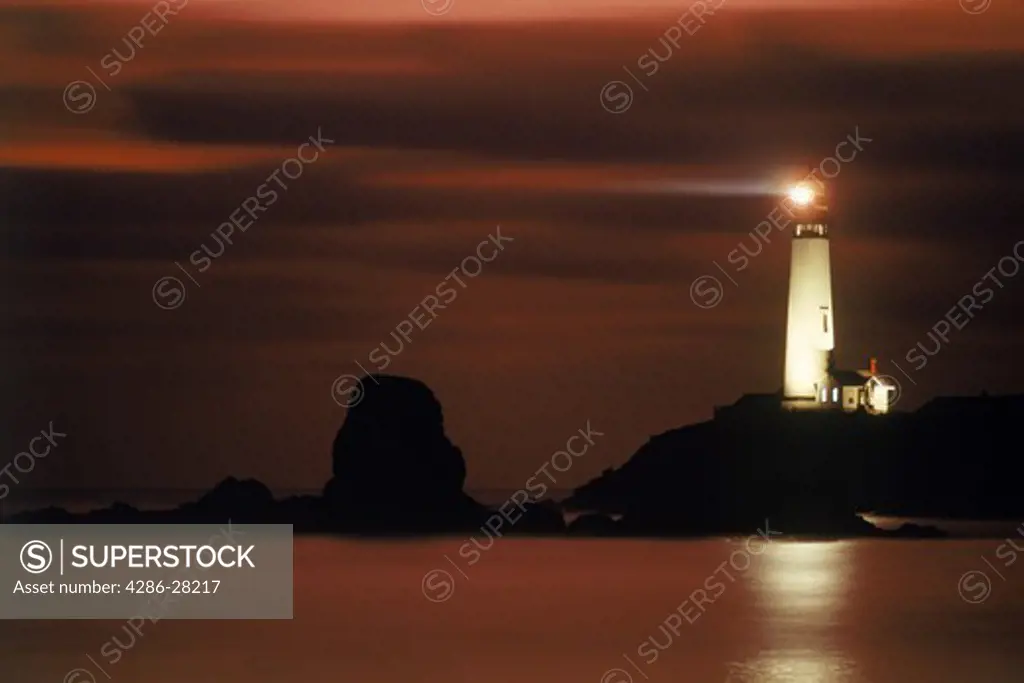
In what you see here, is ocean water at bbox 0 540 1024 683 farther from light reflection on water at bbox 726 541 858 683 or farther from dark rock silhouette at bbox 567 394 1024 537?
dark rock silhouette at bbox 567 394 1024 537

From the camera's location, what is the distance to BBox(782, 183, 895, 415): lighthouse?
64.4 metres

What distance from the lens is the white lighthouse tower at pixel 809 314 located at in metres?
64.4

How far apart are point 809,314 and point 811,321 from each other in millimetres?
241

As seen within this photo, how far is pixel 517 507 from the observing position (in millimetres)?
103688

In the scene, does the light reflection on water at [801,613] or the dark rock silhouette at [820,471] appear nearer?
the light reflection on water at [801,613]

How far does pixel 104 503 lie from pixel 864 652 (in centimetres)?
10333

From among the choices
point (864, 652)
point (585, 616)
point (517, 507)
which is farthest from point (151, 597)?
point (517, 507)

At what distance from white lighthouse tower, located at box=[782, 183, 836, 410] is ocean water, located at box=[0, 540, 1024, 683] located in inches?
232

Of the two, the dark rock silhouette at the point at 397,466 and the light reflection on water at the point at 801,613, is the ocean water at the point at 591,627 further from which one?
the dark rock silhouette at the point at 397,466

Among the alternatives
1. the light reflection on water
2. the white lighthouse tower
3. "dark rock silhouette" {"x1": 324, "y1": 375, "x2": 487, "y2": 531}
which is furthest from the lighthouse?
"dark rock silhouette" {"x1": 324, "y1": 375, "x2": 487, "y2": 531}

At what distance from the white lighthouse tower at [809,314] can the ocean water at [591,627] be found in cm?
589

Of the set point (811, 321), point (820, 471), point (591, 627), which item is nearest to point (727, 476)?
point (820, 471)

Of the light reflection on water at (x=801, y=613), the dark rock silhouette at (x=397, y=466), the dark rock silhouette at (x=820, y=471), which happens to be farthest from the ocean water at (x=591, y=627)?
the dark rock silhouette at (x=397, y=466)

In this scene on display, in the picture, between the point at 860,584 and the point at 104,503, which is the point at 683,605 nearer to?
the point at 860,584
